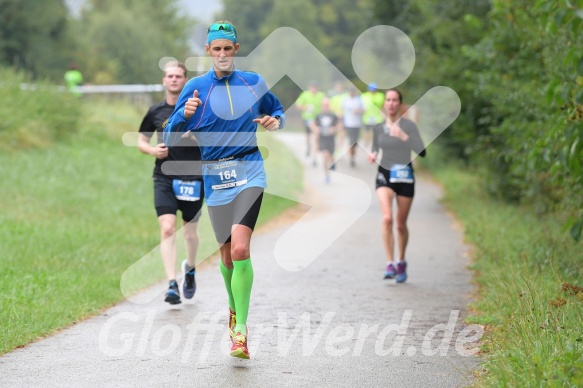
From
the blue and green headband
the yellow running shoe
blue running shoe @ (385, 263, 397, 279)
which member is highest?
the blue and green headband

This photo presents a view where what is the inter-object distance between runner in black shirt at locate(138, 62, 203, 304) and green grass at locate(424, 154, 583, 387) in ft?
9.17

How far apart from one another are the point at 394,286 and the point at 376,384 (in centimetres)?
451

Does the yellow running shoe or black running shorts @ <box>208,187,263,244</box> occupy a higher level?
black running shorts @ <box>208,187,263,244</box>

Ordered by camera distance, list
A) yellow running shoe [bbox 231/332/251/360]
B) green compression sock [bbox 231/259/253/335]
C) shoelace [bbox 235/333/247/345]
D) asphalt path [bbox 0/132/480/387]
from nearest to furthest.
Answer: asphalt path [bbox 0/132/480/387] → yellow running shoe [bbox 231/332/251/360] → shoelace [bbox 235/333/247/345] → green compression sock [bbox 231/259/253/335]

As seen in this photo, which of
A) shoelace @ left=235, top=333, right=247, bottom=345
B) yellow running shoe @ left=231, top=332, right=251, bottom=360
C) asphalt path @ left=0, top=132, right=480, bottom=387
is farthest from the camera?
shoelace @ left=235, top=333, right=247, bottom=345

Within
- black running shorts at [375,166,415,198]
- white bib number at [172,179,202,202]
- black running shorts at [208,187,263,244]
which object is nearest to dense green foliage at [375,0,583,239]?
black running shorts at [375,166,415,198]

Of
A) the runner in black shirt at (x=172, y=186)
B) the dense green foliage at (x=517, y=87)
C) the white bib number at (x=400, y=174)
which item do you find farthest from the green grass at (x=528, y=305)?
the runner in black shirt at (x=172, y=186)

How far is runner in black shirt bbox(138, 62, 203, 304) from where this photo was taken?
9.59 metres

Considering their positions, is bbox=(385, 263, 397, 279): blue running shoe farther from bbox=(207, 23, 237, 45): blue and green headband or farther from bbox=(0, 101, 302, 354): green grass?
bbox=(207, 23, 237, 45): blue and green headband

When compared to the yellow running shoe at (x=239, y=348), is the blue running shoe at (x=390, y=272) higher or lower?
lower

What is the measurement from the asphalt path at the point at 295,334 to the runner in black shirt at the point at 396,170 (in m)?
0.53

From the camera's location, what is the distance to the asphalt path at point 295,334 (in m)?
6.54

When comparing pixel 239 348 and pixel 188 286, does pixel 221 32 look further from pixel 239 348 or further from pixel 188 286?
pixel 188 286

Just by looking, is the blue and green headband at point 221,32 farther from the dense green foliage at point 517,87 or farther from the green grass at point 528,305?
the green grass at point 528,305
